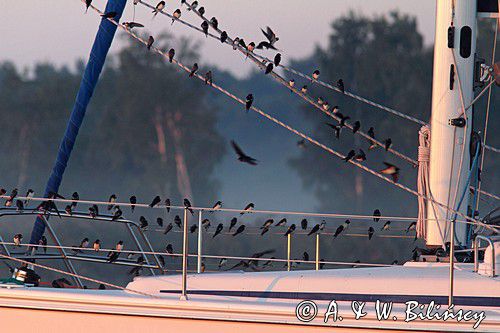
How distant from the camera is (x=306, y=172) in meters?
65.1

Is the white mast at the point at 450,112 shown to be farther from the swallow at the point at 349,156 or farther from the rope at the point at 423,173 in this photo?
the swallow at the point at 349,156

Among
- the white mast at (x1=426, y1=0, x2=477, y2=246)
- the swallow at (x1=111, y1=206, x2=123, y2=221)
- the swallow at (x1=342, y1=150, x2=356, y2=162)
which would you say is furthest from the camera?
the swallow at (x1=342, y1=150, x2=356, y2=162)

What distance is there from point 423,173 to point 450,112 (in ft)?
2.28

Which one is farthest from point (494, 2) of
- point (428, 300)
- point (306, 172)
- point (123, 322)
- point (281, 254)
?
point (306, 172)

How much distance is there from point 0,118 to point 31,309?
55.1 meters

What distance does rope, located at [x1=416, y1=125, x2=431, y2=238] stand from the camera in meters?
13.8

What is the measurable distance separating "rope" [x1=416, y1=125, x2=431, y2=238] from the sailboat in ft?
0.06

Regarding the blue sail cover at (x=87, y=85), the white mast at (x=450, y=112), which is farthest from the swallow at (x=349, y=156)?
the blue sail cover at (x=87, y=85)

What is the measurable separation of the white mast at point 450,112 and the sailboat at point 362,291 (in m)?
0.01

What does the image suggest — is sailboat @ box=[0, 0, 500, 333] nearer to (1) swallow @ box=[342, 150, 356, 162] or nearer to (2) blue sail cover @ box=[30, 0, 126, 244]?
(1) swallow @ box=[342, 150, 356, 162]

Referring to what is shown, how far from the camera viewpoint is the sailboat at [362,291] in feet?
38.2

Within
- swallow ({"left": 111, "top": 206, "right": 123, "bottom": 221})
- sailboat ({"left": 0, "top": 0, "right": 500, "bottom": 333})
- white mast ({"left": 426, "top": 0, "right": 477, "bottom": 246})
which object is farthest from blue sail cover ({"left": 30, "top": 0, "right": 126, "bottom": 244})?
white mast ({"left": 426, "top": 0, "right": 477, "bottom": 246})

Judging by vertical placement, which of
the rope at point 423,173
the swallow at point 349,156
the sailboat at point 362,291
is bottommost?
the sailboat at point 362,291

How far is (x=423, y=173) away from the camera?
45.3 ft
